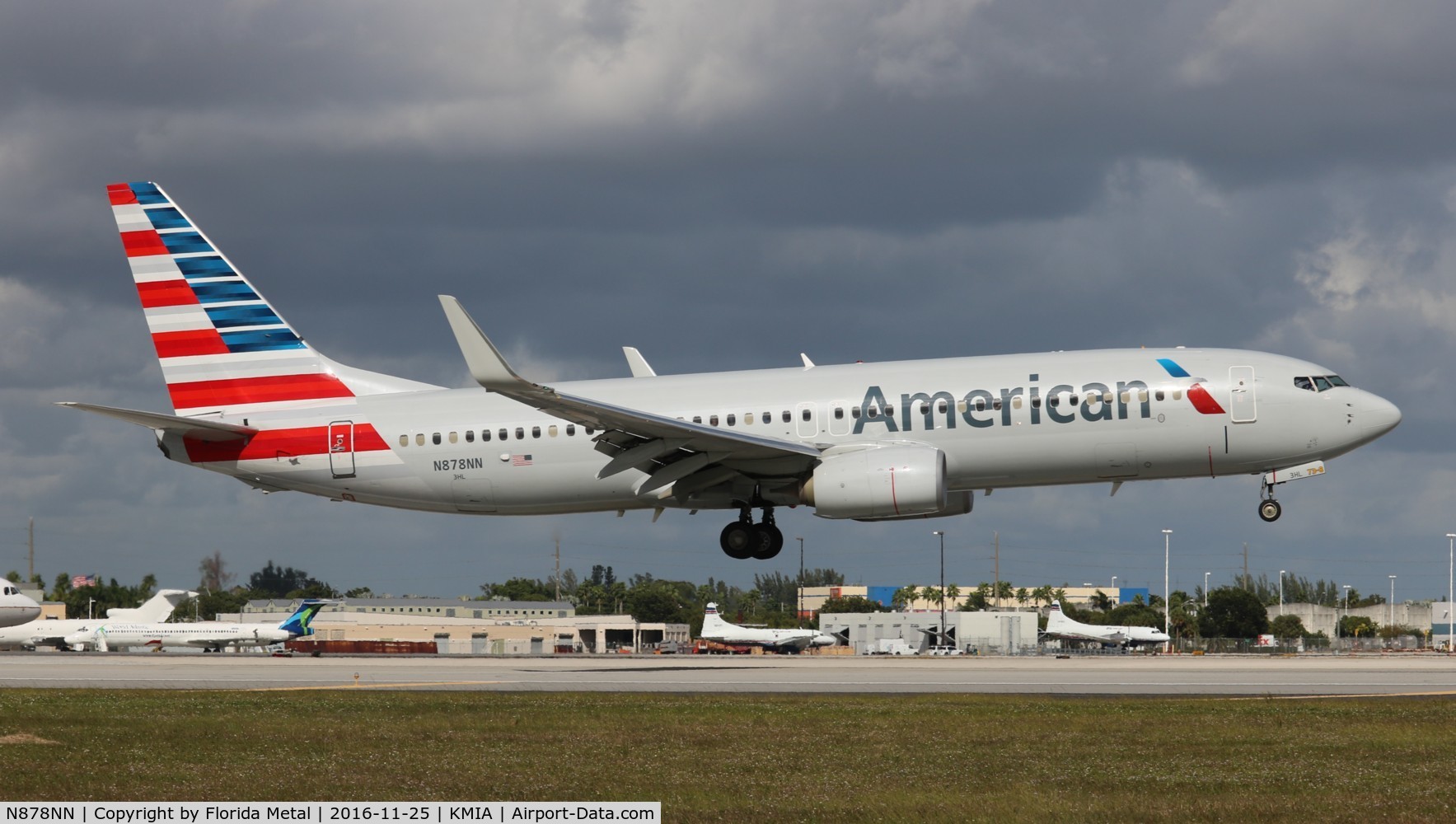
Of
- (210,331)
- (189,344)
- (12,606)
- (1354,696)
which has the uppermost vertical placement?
(210,331)

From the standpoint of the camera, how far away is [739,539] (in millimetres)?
39188

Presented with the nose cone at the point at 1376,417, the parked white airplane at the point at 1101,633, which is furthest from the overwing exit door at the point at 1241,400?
the parked white airplane at the point at 1101,633

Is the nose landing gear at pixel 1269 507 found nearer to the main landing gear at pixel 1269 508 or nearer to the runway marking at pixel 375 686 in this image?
the main landing gear at pixel 1269 508

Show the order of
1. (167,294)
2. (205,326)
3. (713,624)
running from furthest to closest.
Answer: (713,624) → (167,294) → (205,326)

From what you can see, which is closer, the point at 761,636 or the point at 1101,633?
the point at 761,636

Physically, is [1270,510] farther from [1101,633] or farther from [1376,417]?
[1101,633]

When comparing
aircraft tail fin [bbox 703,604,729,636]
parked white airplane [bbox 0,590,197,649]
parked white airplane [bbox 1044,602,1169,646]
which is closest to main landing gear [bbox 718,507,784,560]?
parked white airplane [bbox 0,590,197,649]

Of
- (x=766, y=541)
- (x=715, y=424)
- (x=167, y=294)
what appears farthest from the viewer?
(x=167, y=294)

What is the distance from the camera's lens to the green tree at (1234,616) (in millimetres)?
156375

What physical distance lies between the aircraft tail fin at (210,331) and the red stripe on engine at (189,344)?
0.08ft

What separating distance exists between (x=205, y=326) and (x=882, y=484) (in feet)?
66.8

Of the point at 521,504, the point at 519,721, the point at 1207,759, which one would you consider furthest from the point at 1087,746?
the point at 521,504

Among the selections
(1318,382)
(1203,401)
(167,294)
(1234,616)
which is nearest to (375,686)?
(167,294)

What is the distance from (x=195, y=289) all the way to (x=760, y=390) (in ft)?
56.6
